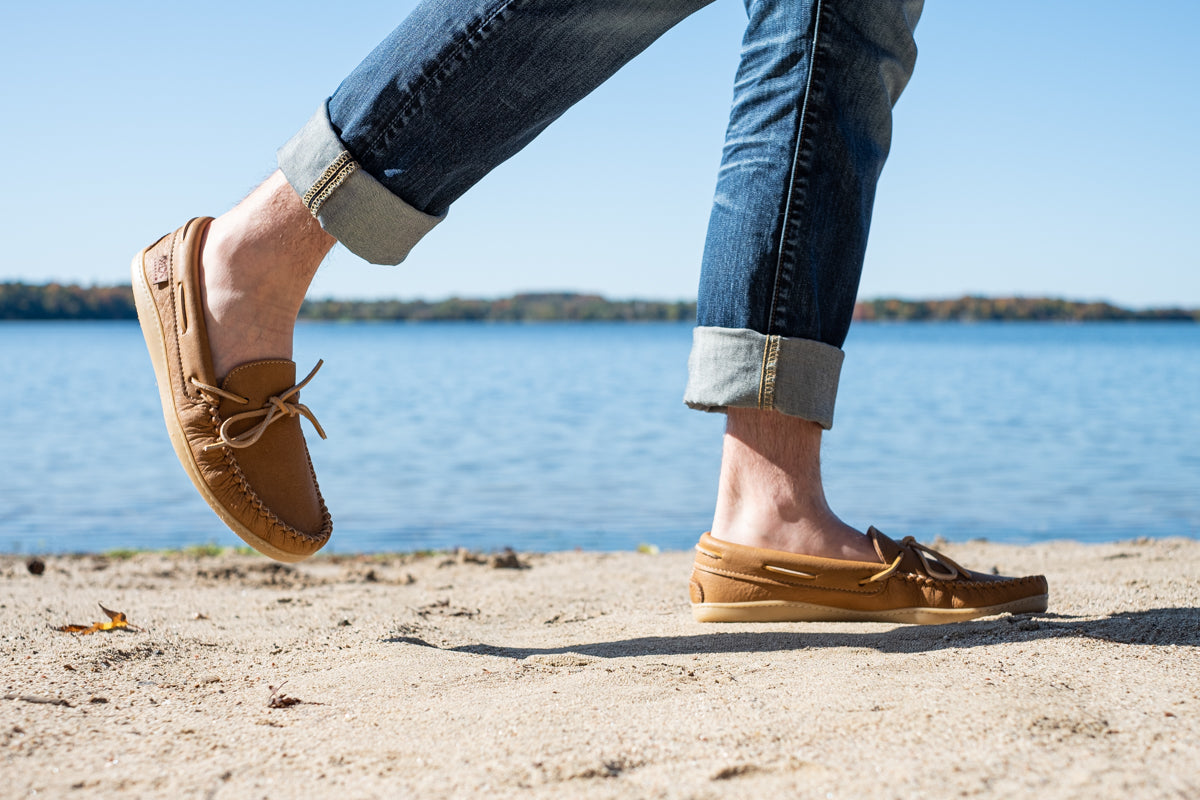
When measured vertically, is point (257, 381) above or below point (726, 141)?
below

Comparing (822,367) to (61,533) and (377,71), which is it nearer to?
(377,71)

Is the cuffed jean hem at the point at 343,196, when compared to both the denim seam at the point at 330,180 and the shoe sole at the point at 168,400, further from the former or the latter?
the shoe sole at the point at 168,400

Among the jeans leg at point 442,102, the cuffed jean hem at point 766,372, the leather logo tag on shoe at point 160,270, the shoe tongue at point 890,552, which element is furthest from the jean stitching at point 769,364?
the leather logo tag on shoe at point 160,270

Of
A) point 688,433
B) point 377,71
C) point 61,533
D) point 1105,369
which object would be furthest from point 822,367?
point 1105,369

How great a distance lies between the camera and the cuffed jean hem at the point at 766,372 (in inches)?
60.2

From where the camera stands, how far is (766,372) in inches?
60.2

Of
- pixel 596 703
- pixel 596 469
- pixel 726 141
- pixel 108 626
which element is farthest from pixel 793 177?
pixel 596 469

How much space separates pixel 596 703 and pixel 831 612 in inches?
27.8

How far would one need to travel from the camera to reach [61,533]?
227 inches

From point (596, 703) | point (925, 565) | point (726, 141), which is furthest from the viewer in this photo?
point (925, 565)

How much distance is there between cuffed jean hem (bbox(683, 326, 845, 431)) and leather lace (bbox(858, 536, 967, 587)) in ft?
1.10

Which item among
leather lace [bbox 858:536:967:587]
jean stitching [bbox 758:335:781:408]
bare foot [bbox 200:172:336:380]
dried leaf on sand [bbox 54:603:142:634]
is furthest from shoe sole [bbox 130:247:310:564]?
leather lace [bbox 858:536:967:587]

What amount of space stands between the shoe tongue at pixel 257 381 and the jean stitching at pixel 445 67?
19.5 inches

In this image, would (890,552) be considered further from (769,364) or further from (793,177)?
(793,177)
